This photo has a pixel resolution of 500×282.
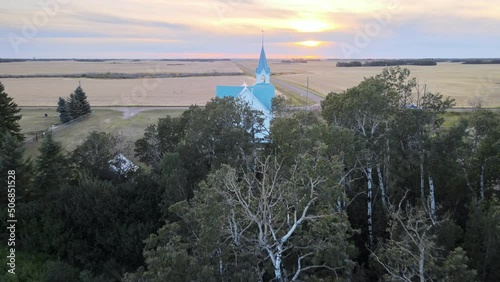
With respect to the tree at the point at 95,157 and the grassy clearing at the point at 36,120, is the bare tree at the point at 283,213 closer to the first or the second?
the tree at the point at 95,157

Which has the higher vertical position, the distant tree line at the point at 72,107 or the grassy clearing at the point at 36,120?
the distant tree line at the point at 72,107

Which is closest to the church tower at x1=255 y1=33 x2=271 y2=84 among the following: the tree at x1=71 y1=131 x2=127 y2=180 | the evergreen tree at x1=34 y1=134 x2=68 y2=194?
the tree at x1=71 y1=131 x2=127 y2=180

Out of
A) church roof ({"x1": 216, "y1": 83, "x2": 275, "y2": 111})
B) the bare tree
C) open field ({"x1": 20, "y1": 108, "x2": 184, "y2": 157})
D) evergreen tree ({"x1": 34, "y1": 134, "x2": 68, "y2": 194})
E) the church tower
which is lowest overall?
Answer: open field ({"x1": 20, "y1": 108, "x2": 184, "y2": 157})

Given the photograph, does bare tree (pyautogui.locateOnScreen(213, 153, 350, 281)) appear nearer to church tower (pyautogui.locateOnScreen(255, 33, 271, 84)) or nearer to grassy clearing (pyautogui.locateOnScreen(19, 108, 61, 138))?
church tower (pyautogui.locateOnScreen(255, 33, 271, 84))

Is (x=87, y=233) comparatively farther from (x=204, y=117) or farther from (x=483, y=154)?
(x=483, y=154)

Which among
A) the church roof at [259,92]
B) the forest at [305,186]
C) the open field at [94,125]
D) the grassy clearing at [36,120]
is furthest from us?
the grassy clearing at [36,120]

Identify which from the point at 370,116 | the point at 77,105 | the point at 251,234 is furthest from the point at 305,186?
the point at 77,105

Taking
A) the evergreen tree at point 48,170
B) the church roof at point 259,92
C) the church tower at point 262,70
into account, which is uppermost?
the church tower at point 262,70

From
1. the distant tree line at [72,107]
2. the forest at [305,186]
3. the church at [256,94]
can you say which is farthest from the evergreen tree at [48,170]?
the distant tree line at [72,107]
